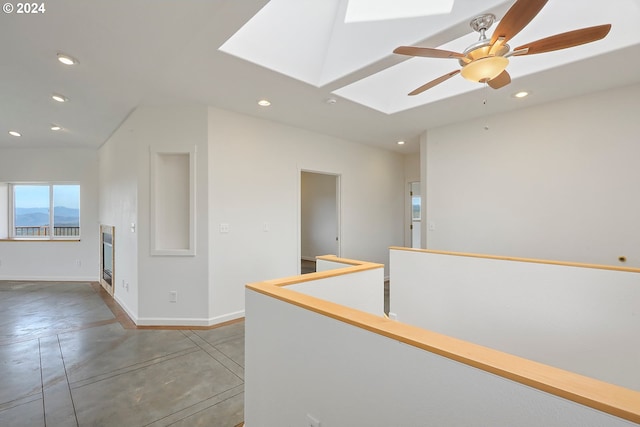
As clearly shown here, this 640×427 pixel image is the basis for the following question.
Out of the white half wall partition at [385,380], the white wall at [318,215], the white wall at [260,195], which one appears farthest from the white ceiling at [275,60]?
the white wall at [318,215]

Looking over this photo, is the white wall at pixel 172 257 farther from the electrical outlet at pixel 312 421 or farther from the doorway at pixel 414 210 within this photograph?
the doorway at pixel 414 210

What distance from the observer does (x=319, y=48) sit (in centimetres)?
267

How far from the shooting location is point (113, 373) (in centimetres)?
242

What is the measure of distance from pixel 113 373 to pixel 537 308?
11.8ft

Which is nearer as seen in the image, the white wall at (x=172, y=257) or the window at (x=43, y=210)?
the white wall at (x=172, y=257)

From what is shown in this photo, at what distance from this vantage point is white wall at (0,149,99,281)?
5633 millimetres

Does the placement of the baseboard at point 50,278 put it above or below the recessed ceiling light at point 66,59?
below

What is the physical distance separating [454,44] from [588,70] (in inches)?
47.0

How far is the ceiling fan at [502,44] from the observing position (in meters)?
1.46

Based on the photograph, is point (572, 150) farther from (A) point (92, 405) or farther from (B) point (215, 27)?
(A) point (92, 405)

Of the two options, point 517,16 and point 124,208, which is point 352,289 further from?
point 124,208

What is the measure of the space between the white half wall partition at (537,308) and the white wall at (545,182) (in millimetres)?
1259

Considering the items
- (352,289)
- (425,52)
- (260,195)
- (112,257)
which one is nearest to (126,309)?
(112,257)

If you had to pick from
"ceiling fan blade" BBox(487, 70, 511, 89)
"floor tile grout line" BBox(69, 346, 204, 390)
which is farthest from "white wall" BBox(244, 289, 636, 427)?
"ceiling fan blade" BBox(487, 70, 511, 89)
